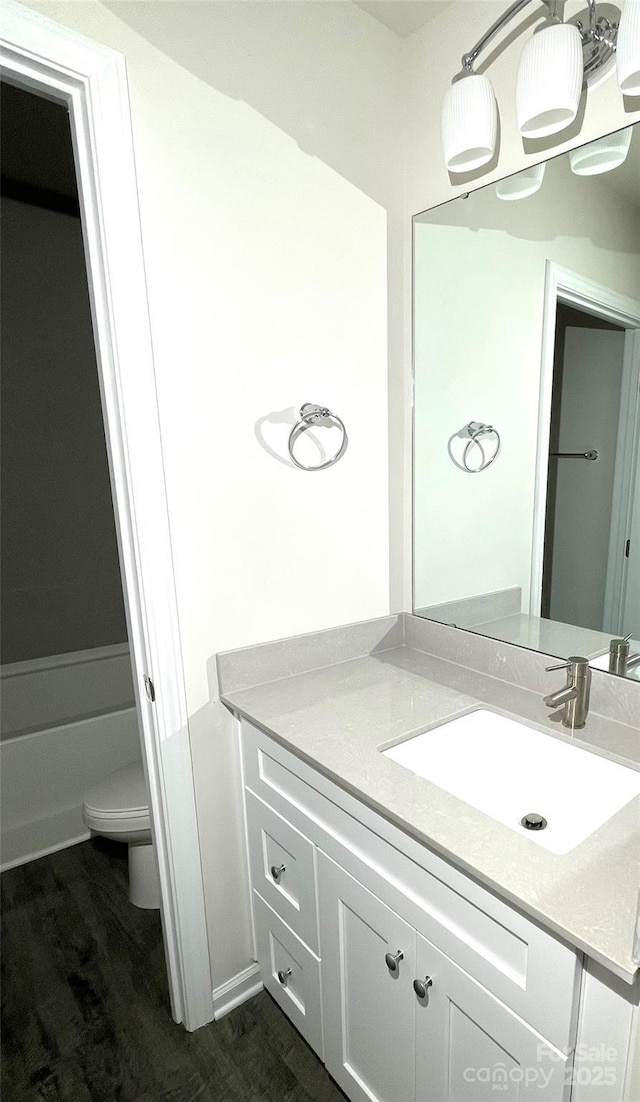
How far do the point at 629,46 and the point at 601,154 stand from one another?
0.18 m

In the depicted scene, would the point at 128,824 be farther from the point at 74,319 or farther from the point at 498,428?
the point at 74,319

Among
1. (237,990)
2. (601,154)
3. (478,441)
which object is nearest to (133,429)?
(478,441)

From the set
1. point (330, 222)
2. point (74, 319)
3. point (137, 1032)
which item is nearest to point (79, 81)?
point (330, 222)

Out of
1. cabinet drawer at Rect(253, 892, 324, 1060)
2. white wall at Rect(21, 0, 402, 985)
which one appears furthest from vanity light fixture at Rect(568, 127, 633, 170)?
cabinet drawer at Rect(253, 892, 324, 1060)

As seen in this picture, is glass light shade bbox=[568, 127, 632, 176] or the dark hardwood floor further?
the dark hardwood floor

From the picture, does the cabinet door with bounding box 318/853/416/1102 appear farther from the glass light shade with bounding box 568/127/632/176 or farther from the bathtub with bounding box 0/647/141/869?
the glass light shade with bounding box 568/127/632/176

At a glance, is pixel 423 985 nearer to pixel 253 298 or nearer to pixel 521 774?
pixel 521 774

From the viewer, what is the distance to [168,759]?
133 cm

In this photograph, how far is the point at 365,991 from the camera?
111 cm

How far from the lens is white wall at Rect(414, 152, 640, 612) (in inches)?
48.1

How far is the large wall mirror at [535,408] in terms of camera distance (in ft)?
3.89

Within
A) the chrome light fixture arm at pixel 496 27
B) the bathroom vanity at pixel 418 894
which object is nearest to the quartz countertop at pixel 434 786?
the bathroom vanity at pixel 418 894

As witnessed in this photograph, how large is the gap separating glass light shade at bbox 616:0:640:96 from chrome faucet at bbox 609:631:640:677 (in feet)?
3.44

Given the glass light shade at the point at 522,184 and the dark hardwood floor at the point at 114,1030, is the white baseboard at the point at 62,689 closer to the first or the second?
the dark hardwood floor at the point at 114,1030
